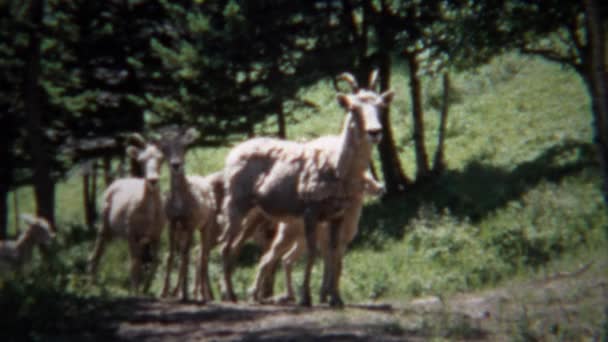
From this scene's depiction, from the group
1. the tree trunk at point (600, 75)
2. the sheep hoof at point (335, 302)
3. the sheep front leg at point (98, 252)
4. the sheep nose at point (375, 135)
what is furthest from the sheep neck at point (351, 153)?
the sheep front leg at point (98, 252)

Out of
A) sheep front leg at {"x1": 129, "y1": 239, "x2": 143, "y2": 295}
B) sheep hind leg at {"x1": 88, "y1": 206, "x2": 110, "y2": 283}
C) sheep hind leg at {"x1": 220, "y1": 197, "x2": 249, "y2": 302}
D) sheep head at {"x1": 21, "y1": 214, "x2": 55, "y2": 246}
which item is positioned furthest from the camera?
sheep head at {"x1": 21, "y1": 214, "x2": 55, "y2": 246}

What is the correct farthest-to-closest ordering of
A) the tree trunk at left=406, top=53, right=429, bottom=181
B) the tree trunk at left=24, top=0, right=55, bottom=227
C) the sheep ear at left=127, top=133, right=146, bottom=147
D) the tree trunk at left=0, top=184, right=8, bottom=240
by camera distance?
the tree trunk at left=0, top=184, right=8, bottom=240 → the tree trunk at left=406, top=53, right=429, bottom=181 → the tree trunk at left=24, top=0, right=55, bottom=227 → the sheep ear at left=127, top=133, right=146, bottom=147

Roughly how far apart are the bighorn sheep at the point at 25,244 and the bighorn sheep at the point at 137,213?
166cm

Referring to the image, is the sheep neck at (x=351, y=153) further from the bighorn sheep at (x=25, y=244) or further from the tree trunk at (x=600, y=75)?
the bighorn sheep at (x=25, y=244)

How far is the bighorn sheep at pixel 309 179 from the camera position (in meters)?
9.23

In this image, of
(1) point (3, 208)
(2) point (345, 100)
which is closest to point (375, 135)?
(2) point (345, 100)

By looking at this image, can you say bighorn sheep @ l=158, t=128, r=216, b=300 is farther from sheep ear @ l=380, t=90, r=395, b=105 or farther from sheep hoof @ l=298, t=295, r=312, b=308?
sheep ear @ l=380, t=90, r=395, b=105

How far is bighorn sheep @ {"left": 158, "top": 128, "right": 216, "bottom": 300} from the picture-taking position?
10.5 m

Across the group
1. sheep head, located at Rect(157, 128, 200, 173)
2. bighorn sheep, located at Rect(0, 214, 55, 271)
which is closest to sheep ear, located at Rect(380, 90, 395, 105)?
sheep head, located at Rect(157, 128, 200, 173)

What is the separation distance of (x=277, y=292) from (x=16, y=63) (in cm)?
1234

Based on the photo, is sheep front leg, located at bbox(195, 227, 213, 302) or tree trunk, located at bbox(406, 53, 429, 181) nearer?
sheep front leg, located at bbox(195, 227, 213, 302)

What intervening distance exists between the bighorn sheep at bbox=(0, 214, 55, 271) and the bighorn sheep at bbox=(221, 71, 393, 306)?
6127mm

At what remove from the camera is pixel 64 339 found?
7039mm

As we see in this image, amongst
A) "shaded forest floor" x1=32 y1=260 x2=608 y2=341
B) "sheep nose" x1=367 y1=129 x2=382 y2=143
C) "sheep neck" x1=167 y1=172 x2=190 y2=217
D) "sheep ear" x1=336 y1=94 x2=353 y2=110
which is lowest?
"shaded forest floor" x1=32 y1=260 x2=608 y2=341
